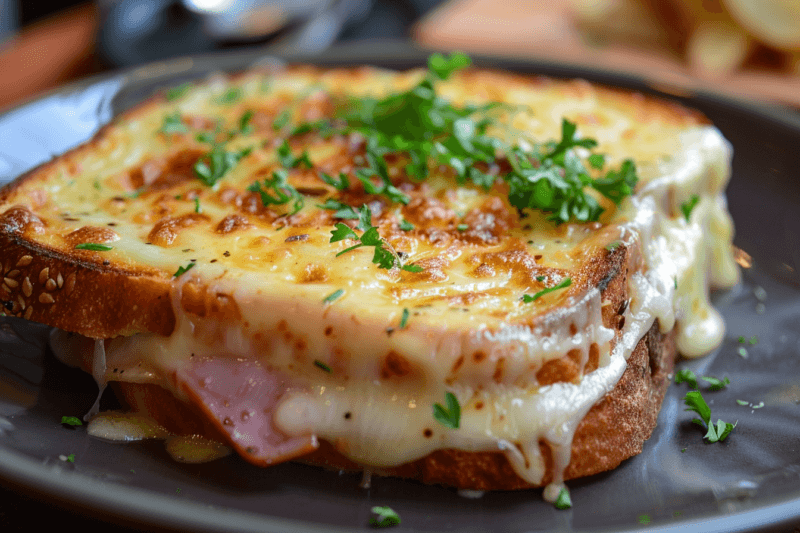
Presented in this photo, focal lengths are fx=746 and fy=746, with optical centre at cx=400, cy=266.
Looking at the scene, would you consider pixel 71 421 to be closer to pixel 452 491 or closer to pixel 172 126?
pixel 452 491

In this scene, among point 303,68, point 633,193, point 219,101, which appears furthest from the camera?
point 303,68

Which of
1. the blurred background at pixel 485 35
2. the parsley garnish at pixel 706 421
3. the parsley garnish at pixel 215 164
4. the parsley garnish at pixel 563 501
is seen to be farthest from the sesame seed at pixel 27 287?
the blurred background at pixel 485 35

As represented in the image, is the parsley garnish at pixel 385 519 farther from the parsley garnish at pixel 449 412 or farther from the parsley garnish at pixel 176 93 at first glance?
the parsley garnish at pixel 176 93

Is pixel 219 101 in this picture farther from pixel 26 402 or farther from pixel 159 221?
pixel 26 402

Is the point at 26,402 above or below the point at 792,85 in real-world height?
above

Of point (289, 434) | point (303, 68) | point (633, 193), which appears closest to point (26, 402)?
point (289, 434)

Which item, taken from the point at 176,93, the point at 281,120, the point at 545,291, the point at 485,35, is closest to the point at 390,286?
the point at 545,291
